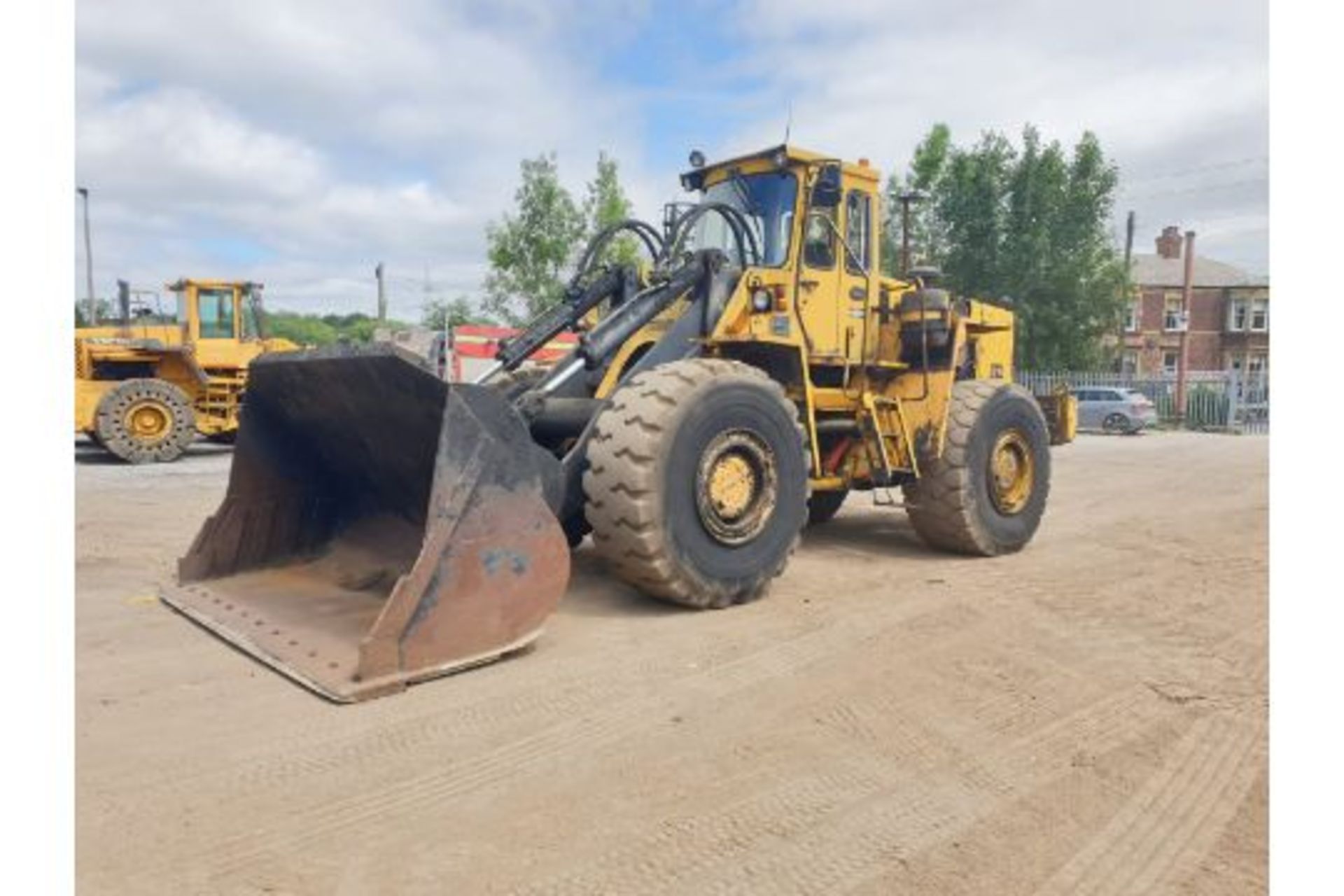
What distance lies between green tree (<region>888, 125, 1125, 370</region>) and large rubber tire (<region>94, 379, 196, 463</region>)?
25.5m

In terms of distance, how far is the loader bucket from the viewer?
13.5 ft

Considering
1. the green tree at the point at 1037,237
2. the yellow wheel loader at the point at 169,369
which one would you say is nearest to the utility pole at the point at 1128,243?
the green tree at the point at 1037,237

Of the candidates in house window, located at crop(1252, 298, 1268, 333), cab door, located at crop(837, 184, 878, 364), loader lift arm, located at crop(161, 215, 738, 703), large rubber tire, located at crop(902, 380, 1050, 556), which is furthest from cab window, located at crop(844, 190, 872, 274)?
house window, located at crop(1252, 298, 1268, 333)

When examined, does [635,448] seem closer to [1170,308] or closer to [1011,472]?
[1011,472]

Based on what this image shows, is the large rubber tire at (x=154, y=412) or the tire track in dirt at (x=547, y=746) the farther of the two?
the large rubber tire at (x=154, y=412)

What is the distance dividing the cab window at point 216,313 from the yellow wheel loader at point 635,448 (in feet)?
39.6

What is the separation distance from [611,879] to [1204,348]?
53841 millimetres

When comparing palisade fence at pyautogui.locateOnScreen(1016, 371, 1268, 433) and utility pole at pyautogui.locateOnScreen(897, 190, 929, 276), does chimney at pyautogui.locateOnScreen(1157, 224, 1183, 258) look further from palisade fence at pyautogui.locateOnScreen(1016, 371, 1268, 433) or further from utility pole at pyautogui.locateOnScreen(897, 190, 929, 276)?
utility pole at pyautogui.locateOnScreen(897, 190, 929, 276)

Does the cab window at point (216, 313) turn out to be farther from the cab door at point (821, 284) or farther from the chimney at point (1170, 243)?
the chimney at point (1170, 243)

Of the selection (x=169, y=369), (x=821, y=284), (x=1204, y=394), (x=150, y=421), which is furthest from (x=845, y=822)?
(x=1204, y=394)

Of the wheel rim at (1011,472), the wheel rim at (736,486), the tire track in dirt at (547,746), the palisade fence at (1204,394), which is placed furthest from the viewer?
the palisade fence at (1204,394)

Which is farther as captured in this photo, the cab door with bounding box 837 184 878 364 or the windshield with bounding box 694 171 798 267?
the cab door with bounding box 837 184 878 364

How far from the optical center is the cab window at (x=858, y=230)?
6.96 meters

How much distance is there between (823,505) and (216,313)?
12564mm
